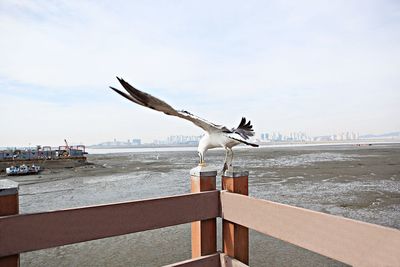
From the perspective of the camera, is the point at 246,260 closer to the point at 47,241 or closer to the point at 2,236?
the point at 47,241

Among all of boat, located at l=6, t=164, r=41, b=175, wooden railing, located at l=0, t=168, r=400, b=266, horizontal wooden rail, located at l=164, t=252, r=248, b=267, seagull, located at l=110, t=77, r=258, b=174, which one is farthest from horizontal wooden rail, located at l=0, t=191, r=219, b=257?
boat, located at l=6, t=164, r=41, b=175

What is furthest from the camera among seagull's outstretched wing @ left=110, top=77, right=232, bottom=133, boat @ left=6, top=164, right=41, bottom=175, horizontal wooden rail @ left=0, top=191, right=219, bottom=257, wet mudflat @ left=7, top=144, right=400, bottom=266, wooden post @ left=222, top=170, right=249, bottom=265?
boat @ left=6, top=164, right=41, bottom=175

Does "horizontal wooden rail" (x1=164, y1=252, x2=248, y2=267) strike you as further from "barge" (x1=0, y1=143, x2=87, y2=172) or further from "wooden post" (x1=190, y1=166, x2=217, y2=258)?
"barge" (x1=0, y1=143, x2=87, y2=172)

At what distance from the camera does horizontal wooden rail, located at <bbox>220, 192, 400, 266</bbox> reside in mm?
1154

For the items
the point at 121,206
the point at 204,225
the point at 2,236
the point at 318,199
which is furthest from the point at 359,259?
the point at 318,199

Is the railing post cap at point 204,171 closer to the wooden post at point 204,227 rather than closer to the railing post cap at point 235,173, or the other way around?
the wooden post at point 204,227

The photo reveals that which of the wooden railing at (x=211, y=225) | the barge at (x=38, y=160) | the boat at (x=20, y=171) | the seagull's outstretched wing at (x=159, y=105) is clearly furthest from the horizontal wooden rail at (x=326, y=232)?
the barge at (x=38, y=160)

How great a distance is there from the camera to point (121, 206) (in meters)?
1.72

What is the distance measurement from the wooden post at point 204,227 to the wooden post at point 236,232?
96 mm

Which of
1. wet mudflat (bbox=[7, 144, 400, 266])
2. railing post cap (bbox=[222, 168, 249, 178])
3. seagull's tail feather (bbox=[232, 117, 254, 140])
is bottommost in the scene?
wet mudflat (bbox=[7, 144, 400, 266])

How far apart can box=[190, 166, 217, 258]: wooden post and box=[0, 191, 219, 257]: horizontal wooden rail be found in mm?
92

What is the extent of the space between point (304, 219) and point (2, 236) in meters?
1.52

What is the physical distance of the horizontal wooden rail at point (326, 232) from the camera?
115 centimetres

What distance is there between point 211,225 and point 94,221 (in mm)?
876
